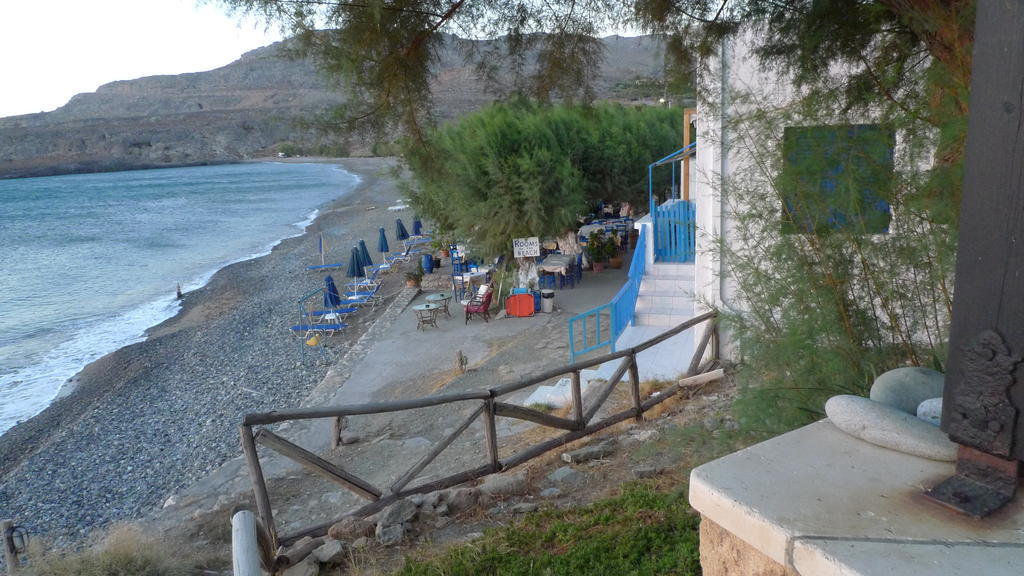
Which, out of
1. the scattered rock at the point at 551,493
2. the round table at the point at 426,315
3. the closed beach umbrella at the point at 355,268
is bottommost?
the round table at the point at 426,315

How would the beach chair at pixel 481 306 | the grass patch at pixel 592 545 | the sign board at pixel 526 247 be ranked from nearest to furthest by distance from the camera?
the grass patch at pixel 592 545 < the beach chair at pixel 481 306 < the sign board at pixel 526 247

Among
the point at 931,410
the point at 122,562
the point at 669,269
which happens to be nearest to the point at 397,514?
the point at 122,562

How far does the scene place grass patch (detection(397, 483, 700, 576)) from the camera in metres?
3.90

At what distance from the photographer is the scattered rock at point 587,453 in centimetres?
620

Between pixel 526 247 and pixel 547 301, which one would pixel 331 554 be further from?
pixel 526 247

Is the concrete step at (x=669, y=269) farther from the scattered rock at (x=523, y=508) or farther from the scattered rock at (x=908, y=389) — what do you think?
the scattered rock at (x=908, y=389)

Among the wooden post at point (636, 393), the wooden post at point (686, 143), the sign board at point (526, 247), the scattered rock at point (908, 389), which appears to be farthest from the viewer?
the sign board at point (526, 247)

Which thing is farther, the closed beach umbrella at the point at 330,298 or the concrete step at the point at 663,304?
the closed beach umbrella at the point at 330,298

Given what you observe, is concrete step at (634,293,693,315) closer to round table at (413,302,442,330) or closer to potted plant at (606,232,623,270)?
round table at (413,302,442,330)

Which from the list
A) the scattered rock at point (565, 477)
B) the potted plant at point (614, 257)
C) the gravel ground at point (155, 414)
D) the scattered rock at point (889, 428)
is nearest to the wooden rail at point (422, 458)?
the scattered rock at point (565, 477)

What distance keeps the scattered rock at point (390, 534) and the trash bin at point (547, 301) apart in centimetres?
1177

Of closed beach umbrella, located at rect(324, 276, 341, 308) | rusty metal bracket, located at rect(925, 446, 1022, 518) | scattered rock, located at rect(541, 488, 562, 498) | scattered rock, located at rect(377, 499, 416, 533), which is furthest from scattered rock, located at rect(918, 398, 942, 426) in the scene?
closed beach umbrella, located at rect(324, 276, 341, 308)

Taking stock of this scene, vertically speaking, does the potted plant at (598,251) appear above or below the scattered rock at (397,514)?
below

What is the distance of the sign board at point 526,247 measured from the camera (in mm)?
17016
